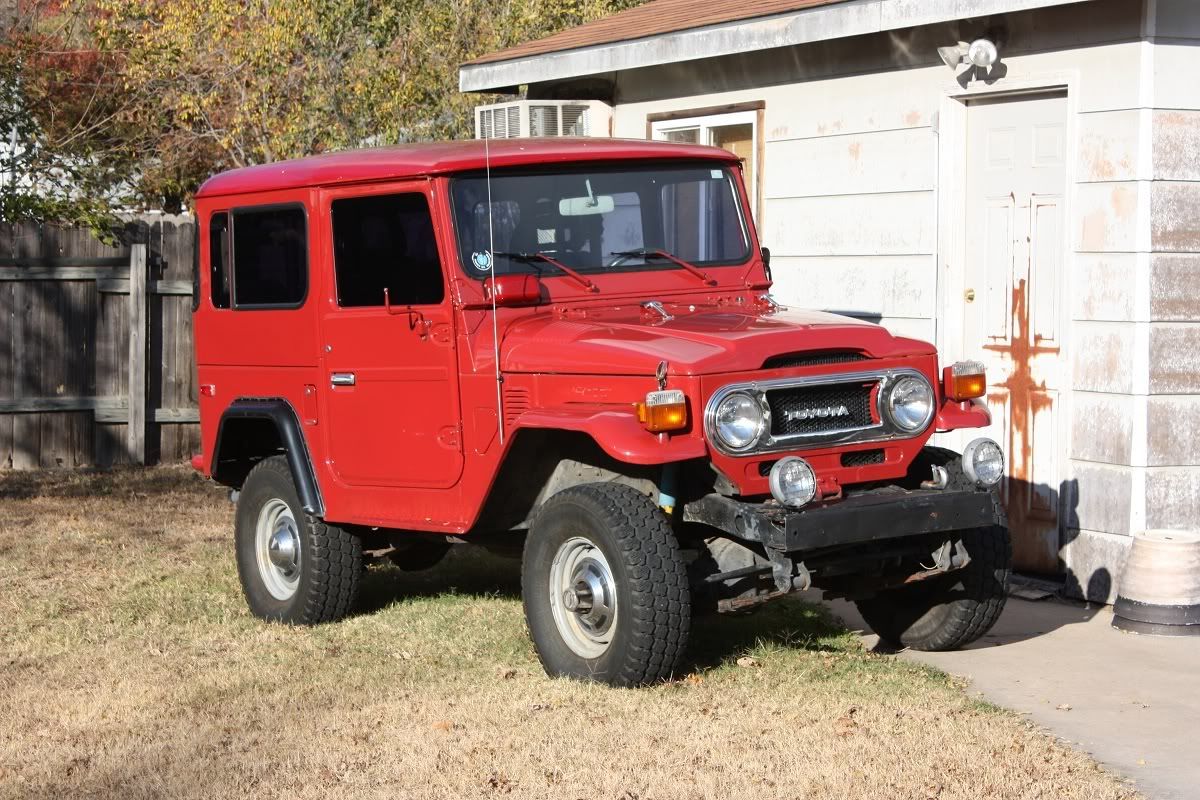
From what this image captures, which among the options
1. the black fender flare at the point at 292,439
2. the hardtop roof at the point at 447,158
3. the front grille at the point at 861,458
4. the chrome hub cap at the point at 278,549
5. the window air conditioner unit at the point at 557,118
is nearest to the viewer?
the front grille at the point at 861,458

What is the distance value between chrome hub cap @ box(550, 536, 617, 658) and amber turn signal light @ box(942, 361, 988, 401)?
1.61 meters

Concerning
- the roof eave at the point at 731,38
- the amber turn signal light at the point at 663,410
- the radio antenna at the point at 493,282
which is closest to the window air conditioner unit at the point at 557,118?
the roof eave at the point at 731,38

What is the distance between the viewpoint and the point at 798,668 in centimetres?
686

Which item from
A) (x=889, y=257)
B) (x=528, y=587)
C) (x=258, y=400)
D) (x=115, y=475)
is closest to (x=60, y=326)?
(x=115, y=475)

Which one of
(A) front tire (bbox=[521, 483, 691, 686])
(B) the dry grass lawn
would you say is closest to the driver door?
(A) front tire (bbox=[521, 483, 691, 686])

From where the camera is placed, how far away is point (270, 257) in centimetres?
801

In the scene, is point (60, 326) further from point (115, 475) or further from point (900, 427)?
point (900, 427)

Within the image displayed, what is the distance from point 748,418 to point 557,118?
5760 mm

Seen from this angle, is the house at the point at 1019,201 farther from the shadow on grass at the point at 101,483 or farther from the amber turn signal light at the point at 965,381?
the shadow on grass at the point at 101,483

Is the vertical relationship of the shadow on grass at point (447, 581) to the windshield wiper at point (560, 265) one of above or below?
below

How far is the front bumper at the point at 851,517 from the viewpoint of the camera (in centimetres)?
610

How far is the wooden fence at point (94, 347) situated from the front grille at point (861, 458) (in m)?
8.36

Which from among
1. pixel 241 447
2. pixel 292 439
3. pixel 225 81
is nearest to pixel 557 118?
pixel 241 447

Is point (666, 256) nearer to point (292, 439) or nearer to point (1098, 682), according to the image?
point (292, 439)
